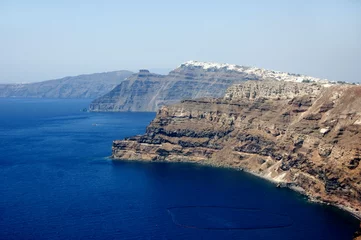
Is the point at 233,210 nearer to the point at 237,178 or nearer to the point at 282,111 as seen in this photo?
the point at 237,178

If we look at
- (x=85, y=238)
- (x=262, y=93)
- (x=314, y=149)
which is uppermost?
(x=262, y=93)

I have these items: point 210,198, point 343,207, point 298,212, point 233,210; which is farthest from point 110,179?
point 343,207

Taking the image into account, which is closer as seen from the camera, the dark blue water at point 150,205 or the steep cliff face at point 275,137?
the dark blue water at point 150,205

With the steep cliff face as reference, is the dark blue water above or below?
below

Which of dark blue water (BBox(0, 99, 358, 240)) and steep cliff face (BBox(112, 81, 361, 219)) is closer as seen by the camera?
dark blue water (BBox(0, 99, 358, 240))

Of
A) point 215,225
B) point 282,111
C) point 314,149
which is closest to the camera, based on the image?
point 215,225
